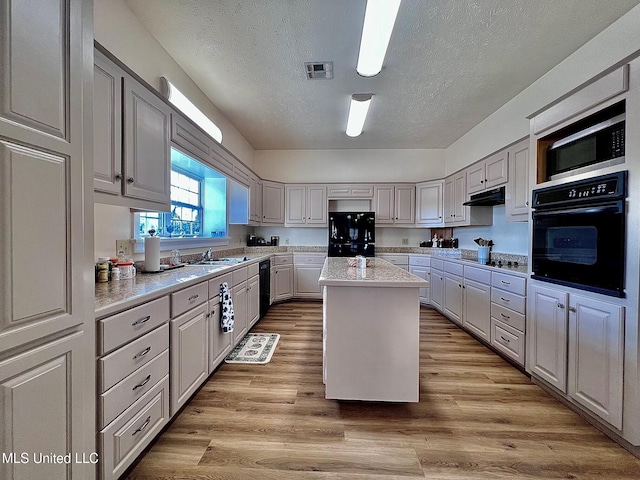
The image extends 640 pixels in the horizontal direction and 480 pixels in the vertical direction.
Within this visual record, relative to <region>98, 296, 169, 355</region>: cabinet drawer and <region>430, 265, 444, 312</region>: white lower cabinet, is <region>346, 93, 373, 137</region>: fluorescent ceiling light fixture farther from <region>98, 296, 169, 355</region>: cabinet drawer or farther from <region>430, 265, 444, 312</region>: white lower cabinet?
<region>98, 296, 169, 355</region>: cabinet drawer

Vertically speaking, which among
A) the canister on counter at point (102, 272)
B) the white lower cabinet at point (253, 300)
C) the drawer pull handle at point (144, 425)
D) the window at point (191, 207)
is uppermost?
the window at point (191, 207)

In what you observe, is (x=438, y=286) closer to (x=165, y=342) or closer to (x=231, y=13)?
(x=165, y=342)

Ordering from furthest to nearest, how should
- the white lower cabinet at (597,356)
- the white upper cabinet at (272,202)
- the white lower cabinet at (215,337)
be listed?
the white upper cabinet at (272,202), the white lower cabinet at (215,337), the white lower cabinet at (597,356)

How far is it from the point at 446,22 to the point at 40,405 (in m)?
3.16

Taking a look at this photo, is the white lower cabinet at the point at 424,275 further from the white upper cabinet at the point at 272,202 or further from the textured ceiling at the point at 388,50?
the white upper cabinet at the point at 272,202

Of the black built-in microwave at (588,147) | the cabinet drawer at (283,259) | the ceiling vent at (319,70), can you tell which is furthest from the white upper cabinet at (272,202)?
the black built-in microwave at (588,147)

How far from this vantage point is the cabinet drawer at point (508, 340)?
94.5 inches

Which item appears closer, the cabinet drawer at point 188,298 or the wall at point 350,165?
the cabinet drawer at point 188,298

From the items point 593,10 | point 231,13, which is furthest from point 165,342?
point 593,10

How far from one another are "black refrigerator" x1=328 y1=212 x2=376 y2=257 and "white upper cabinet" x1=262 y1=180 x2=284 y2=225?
0.97 metres

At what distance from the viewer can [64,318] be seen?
3.13 ft

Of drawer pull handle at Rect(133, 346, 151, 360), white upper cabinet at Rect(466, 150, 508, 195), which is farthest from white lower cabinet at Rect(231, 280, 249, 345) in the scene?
white upper cabinet at Rect(466, 150, 508, 195)

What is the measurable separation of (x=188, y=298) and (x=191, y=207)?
72.7 inches

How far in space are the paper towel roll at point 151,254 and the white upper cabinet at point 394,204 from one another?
3746 millimetres
